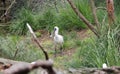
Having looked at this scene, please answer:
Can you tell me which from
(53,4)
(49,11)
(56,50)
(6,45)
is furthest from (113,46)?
(53,4)

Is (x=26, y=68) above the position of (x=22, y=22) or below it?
above

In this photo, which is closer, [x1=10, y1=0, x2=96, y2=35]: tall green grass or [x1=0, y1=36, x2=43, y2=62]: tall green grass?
[x1=0, y1=36, x2=43, y2=62]: tall green grass

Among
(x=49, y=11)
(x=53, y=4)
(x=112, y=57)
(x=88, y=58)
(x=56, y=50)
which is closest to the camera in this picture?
(x=112, y=57)

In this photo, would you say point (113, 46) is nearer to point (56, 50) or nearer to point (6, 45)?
point (6, 45)

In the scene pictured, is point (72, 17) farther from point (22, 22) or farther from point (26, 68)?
point (26, 68)

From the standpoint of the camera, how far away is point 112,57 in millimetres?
5371

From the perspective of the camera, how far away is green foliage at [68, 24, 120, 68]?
539 cm

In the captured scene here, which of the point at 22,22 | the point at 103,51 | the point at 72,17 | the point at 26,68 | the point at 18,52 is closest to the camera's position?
the point at 26,68

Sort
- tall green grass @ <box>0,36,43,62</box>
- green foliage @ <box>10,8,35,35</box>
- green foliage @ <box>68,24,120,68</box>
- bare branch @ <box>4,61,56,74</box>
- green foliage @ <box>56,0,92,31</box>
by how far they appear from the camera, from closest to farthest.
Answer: bare branch @ <box>4,61,56,74</box> → green foliage @ <box>68,24,120,68</box> → tall green grass @ <box>0,36,43,62</box> → green foliage @ <box>56,0,92,31</box> → green foliage @ <box>10,8,35,35</box>

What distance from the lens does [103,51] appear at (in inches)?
220

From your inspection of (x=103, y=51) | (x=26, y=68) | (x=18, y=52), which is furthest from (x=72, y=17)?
(x=26, y=68)

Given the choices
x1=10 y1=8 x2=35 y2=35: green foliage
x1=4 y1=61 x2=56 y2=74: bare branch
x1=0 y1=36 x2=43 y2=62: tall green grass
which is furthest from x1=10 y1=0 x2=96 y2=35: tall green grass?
x1=4 y1=61 x2=56 y2=74: bare branch

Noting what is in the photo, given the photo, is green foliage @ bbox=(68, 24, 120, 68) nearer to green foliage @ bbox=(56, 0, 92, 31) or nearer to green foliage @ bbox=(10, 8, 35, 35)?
green foliage @ bbox=(56, 0, 92, 31)

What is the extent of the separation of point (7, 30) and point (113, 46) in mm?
5409
